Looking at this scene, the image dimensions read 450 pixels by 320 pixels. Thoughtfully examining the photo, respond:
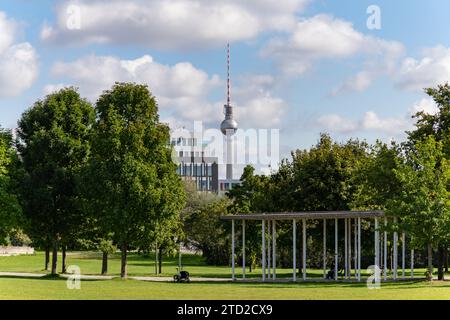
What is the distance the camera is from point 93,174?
166 ft

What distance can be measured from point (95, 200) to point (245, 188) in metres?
20.1

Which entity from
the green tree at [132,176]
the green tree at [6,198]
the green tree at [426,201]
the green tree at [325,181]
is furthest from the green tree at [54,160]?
the green tree at [426,201]

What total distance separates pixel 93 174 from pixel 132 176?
2571 millimetres

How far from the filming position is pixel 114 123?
51.1 meters

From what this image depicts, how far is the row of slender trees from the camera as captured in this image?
49969 millimetres

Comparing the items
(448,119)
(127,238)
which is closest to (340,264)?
(448,119)

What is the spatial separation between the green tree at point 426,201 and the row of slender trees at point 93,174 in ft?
44.7

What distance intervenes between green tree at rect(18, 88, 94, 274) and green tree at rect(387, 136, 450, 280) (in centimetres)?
2118

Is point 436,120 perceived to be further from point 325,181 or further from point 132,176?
point 132,176

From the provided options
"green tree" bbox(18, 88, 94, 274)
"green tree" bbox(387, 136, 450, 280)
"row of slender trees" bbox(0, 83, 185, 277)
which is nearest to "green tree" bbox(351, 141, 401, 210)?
"green tree" bbox(387, 136, 450, 280)

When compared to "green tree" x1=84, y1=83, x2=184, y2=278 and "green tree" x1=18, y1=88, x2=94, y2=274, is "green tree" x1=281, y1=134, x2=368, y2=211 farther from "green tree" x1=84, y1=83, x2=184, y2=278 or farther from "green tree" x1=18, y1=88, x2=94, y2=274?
"green tree" x1=18, y1=88, x2=94, y2=274

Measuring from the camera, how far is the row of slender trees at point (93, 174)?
49969mm

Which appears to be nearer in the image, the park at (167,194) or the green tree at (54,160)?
the park at (167,194)

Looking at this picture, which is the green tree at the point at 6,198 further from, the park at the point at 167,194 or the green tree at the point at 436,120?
the green tree at the point at 436,120
